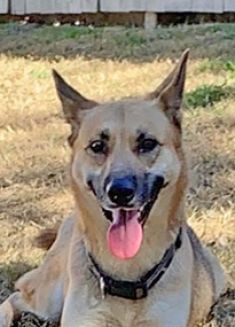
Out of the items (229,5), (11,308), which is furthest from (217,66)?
(11,308)

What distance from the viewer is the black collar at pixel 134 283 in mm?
4145

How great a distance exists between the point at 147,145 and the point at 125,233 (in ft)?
1.13

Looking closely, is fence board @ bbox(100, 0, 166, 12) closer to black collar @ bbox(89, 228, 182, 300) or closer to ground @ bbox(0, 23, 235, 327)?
ground @ bbox(0, 23, 235, 327)

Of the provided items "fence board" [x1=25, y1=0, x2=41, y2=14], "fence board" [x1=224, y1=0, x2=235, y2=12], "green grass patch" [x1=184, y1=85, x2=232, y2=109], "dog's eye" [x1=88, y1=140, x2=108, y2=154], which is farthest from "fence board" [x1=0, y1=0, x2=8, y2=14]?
"dog's eye" [x1=88, y1=140, x2=108, y2=154]

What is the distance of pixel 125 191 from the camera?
3805mm

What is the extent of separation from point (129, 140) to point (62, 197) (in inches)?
81.3

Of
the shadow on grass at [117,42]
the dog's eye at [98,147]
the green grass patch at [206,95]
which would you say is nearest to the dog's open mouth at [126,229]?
the dog's eye at [98,147]

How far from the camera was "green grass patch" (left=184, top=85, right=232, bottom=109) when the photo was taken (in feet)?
25.6

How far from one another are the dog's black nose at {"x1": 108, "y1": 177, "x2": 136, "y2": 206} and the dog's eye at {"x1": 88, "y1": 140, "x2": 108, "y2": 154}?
0.81ft

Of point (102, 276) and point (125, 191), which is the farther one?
point (102, 276)

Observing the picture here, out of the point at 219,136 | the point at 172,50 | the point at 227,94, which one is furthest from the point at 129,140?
the point at 172,50

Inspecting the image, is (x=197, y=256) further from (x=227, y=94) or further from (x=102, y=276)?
(x=227, y=94)

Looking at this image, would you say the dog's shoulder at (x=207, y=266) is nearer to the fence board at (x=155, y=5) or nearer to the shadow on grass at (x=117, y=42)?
the shadow on grass at (x=117, y=42)

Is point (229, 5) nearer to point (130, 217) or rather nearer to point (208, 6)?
point (208, 6)
